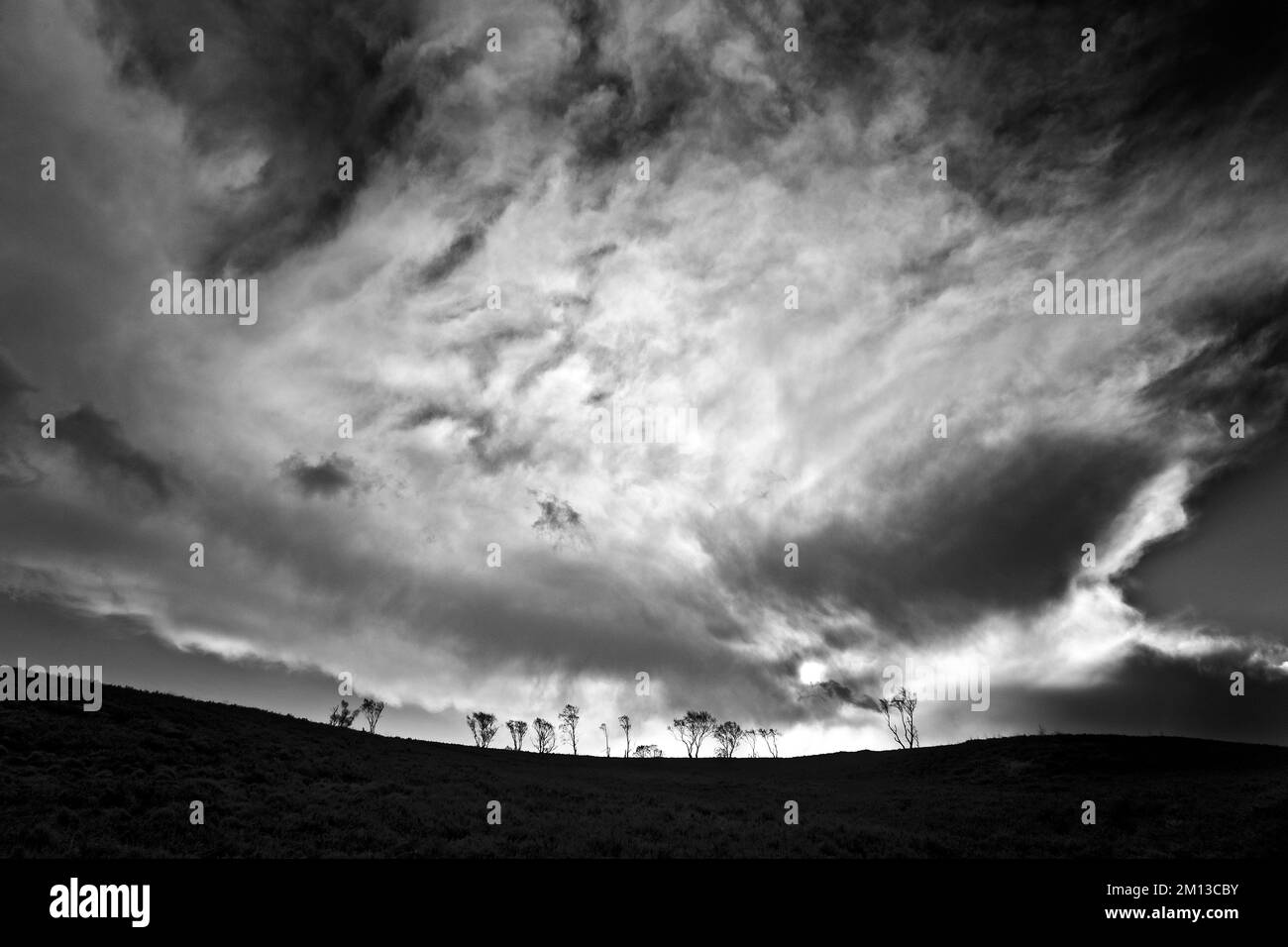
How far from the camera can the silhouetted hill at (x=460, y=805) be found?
2028 centimetres

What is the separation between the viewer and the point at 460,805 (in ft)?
90.9

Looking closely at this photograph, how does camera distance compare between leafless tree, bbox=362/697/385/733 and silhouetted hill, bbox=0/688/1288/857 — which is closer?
silhouetted hill, bbox=0/688/1288/857

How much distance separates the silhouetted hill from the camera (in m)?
20.3

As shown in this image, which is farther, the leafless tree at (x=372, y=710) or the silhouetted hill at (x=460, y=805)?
the leafless tree at (x=372, y=710)

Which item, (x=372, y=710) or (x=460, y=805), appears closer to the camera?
(x=460, y=805)

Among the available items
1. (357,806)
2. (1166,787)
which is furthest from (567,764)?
(1166,787)
